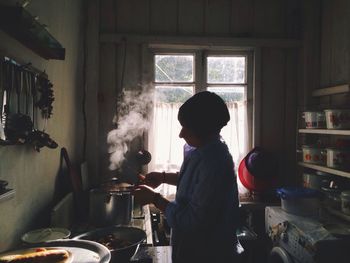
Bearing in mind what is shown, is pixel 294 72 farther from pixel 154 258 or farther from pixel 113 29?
pixel 154 258

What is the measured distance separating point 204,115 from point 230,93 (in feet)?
7.11

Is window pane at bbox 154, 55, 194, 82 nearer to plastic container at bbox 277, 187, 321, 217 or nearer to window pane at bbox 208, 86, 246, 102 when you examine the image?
window pane at bbox 208, 86, 246, 102

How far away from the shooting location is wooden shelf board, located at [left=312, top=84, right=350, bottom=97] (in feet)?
9.84

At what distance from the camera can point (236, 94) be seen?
12.0 ft

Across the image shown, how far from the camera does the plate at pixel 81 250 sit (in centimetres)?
128

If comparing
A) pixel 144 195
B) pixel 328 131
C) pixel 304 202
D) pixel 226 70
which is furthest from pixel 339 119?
pixel 144 195

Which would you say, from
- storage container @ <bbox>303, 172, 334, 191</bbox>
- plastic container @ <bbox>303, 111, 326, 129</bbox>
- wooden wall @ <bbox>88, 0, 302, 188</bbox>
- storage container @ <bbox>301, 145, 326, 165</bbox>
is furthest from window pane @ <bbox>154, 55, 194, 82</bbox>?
storage container @ <bbox>303, 172, 334, 191</bbox>

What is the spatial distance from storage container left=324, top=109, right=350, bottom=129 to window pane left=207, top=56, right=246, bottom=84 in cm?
107

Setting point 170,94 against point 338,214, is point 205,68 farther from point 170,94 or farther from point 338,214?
point 338,214

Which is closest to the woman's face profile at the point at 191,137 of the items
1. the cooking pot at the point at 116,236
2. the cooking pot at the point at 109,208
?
the cooking pot at the point at 116,236

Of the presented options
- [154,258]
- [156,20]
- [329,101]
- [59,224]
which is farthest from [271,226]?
[156,20]

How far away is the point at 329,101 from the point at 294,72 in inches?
19.0

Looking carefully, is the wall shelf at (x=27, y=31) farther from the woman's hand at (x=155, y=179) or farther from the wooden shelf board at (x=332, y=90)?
the wooden shelf board at (x=332, y=90)

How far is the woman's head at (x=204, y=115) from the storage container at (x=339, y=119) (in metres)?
1.61
